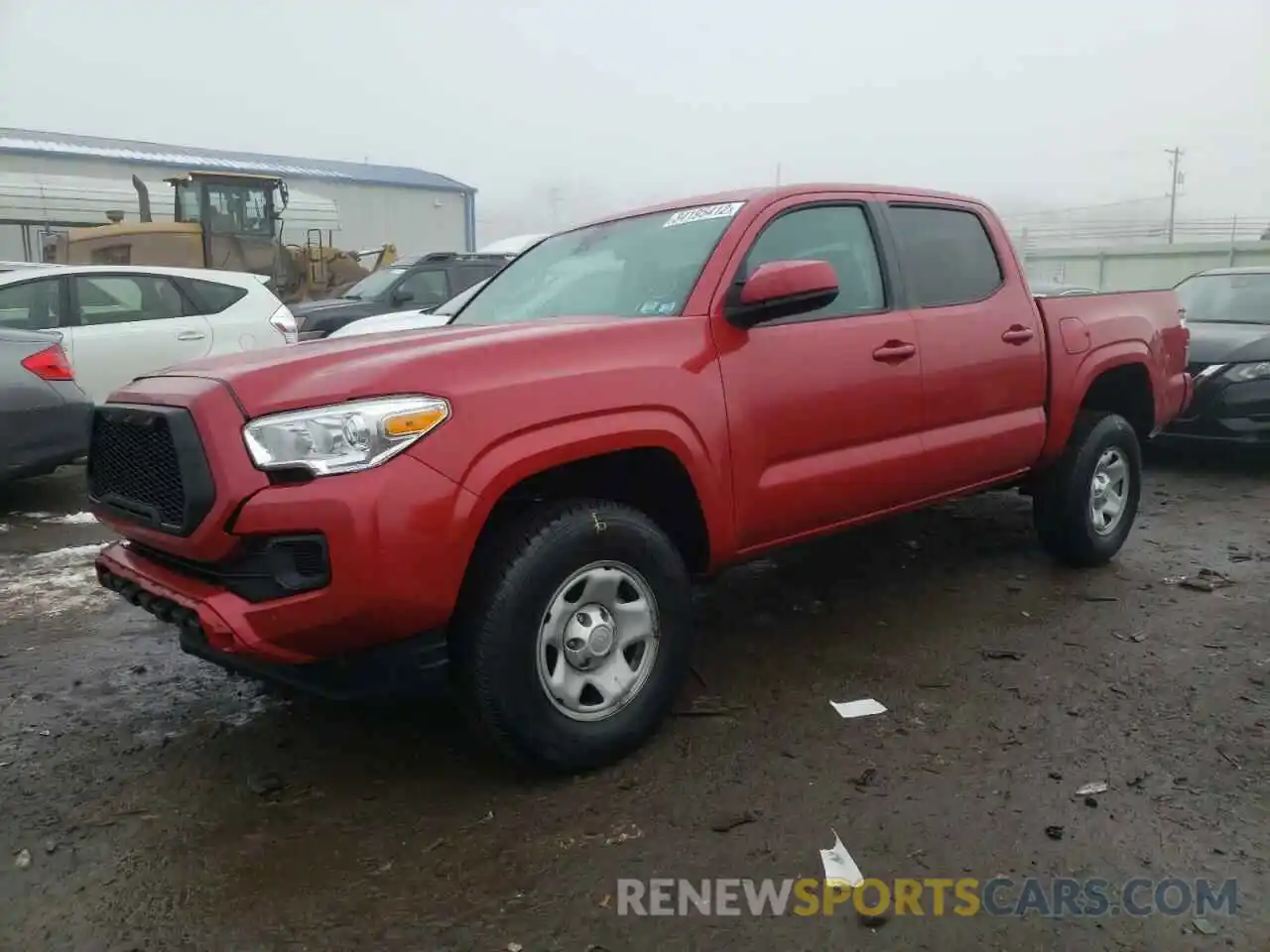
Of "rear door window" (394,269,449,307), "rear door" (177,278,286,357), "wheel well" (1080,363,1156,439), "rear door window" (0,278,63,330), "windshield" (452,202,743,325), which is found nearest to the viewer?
"windshield" (452,202,743,325)

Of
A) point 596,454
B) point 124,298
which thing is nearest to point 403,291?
point 124,298

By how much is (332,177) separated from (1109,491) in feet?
121

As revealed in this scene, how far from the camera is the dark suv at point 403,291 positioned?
1118 cm

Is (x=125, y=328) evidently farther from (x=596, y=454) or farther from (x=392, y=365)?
(x=596, y=454)

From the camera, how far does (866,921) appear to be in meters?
2.26

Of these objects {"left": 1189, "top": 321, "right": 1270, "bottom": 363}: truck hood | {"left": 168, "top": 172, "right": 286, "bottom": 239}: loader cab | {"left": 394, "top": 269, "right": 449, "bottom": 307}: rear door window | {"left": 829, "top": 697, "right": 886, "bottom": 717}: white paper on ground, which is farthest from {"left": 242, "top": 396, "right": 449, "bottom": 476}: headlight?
{"left": 168, "top": 172, "right": 286, "bottom": 239}: loader cab

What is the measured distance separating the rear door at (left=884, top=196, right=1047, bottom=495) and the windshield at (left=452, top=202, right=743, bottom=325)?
0.95 metres

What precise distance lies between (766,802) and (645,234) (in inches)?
85.1

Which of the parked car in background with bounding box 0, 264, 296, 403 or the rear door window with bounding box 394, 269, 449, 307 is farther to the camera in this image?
the rear door window with bounding box 394, 269, 449, 307

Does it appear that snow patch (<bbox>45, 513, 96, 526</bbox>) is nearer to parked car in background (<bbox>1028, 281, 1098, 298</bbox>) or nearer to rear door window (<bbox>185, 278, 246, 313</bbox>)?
rear door window (<bbox>185, 278, 246, 313</bbox>)

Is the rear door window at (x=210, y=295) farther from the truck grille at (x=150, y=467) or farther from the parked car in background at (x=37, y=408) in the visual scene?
the truck grille at (x=150, y=467)

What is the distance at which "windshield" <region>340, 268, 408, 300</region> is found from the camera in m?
12.3

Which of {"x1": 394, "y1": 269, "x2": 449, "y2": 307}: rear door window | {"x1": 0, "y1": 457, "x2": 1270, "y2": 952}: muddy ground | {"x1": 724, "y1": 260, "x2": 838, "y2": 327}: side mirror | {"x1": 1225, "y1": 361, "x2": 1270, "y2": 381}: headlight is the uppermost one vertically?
{"x1": 394, "y1": 269, "x2": 449, "y2": 307}: rear door window

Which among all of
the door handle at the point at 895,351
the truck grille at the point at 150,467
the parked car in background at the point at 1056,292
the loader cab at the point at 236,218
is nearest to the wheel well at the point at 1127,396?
the parked car in background at the point at 1056,292
